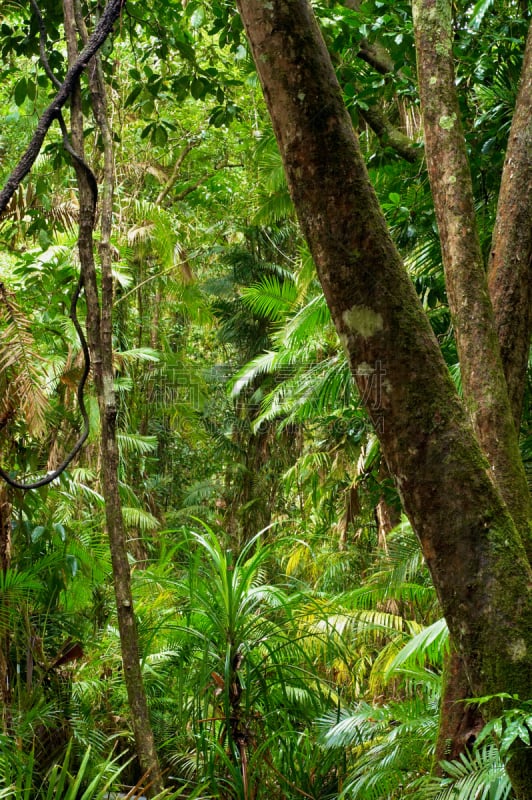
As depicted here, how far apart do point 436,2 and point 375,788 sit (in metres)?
2.57

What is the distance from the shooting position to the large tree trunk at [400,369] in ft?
4.33

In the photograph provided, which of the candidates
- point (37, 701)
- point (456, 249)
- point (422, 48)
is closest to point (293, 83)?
point (456, 249)

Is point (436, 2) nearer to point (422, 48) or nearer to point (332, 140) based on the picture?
point (422, 48)

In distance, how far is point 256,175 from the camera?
32.3ft

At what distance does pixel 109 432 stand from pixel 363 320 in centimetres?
124

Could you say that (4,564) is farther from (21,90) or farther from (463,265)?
(463,265)

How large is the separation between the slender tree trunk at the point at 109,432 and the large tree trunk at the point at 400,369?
1068 mm

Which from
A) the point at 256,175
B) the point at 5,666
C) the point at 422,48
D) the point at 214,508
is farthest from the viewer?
the point at 214,508

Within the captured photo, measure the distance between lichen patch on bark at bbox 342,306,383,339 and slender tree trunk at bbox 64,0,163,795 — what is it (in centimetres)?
117

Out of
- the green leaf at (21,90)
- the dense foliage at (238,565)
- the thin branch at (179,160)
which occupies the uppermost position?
the thin branch at (179,160)

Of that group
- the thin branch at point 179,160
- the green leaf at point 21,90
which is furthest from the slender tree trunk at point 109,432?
the thin branch at point 179,160

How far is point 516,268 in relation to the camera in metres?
2.17

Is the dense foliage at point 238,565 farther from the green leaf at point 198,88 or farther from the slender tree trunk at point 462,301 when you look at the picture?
the slender tree trunk at point 462,301

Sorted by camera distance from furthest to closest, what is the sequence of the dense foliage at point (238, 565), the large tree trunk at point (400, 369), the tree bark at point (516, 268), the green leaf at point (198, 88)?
the green leaf at point (198, 88) → the dense foliage at point (238, 565) → the tree bark at point (516, 268) → the large tree trunk at point (400, 369)
